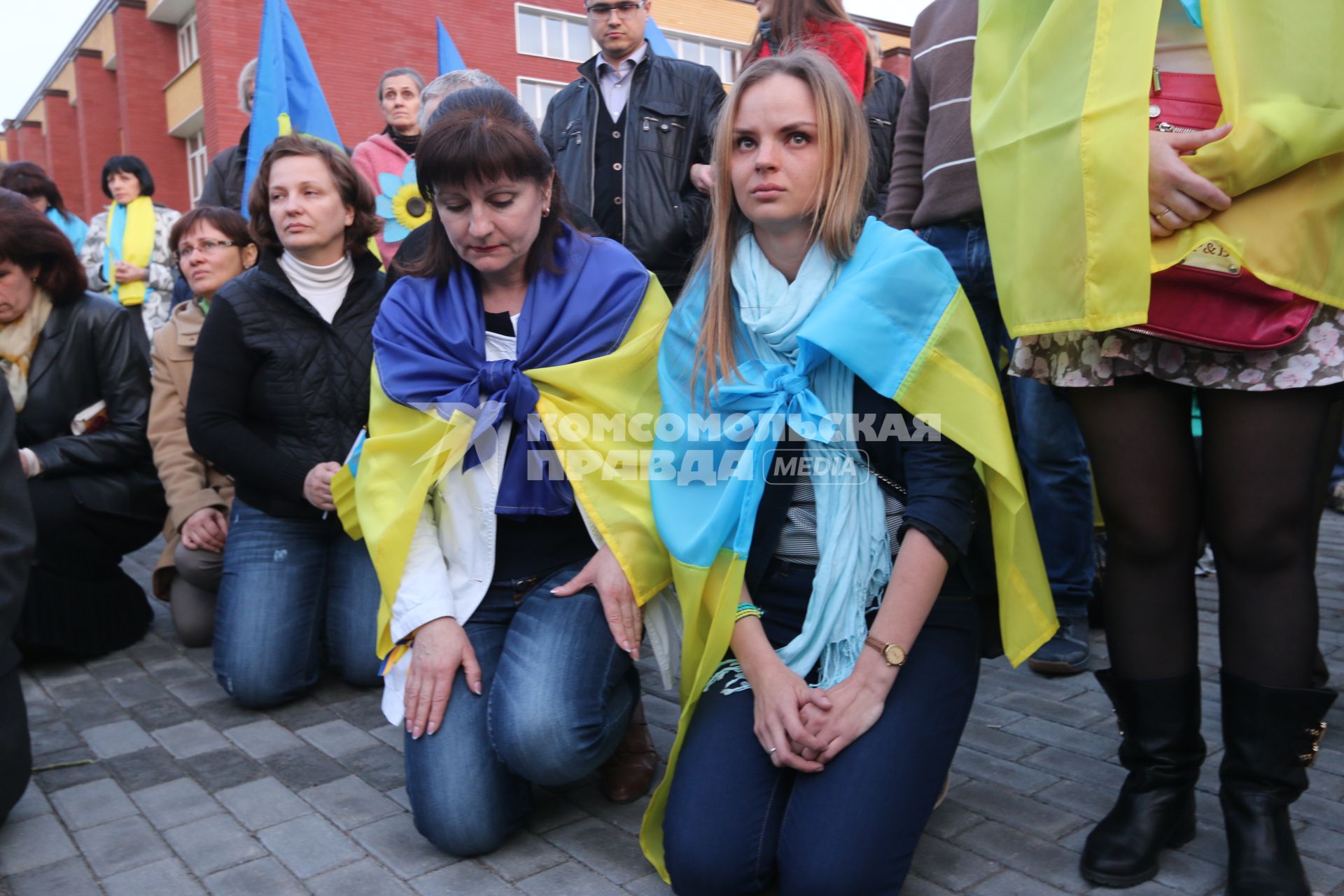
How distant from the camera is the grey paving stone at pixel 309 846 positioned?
2445 mm

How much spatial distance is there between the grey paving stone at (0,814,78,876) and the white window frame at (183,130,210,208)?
76.7ft

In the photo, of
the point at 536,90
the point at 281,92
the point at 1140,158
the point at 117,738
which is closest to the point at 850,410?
the point at 1140,158

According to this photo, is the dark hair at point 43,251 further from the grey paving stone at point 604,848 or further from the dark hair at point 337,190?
the grey paving stone at point 604,848

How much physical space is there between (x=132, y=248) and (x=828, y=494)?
313 inches

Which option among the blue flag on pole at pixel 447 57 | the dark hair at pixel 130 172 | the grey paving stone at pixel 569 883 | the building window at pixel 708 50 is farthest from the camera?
the building window at pixel 708 50

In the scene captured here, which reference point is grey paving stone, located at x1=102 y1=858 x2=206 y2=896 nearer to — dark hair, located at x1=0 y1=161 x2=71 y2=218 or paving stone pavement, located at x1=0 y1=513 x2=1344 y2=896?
paving stone pavement, located at x1=0 y1=513 x2=1344 y2=896

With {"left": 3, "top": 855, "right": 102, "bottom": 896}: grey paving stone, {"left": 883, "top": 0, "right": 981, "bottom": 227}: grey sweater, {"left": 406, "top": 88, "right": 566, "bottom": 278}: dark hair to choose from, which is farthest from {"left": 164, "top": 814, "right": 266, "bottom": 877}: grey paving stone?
{"left": 883, "top": 0, "right": 981, "bottom": 227}: grey sweater

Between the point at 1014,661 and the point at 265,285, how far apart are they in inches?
109

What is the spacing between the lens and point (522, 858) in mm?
2465

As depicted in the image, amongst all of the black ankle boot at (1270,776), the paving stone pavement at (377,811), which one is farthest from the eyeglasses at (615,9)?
the black ankle boot at (1270,776)

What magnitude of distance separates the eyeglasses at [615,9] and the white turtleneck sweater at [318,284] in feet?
4.90

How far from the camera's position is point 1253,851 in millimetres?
2045

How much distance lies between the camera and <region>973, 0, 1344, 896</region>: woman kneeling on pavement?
1.89 m

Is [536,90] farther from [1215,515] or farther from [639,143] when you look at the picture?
[1215,515]
